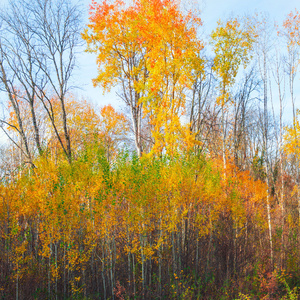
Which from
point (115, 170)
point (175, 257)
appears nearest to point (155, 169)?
point (115, 170)

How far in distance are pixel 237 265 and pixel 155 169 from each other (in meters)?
5.79

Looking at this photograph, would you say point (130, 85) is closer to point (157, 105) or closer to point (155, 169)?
point (157, 105)

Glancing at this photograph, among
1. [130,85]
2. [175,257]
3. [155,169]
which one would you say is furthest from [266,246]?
[130,85]

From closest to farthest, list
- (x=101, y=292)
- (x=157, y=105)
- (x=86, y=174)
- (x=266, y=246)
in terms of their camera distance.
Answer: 1. (x=86, y=174)
2. (x=101, y=292)
3. (x=157, y=105)
4. (x=266, y=246)

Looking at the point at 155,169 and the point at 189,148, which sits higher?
the point at 189,148

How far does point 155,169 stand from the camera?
1045cm

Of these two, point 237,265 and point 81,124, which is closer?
point 237,265

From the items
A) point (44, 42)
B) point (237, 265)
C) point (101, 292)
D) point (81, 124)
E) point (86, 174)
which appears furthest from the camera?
point (81, 124)

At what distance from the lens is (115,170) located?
1027 cm

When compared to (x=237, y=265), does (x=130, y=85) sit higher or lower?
higher

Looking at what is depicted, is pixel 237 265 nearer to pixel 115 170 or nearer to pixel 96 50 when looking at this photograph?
pixel 115 170

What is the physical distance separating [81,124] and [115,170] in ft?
57.0

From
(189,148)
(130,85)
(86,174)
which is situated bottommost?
(86,174)

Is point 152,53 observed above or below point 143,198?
above
